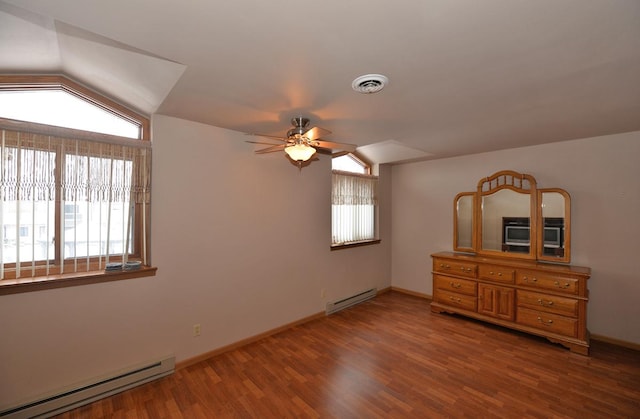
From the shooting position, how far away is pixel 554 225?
3.40m

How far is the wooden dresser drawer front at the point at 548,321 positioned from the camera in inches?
114

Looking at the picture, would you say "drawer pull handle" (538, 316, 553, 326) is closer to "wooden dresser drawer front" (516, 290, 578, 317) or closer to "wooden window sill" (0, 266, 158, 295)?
"wooden dresser drawer front" (516, 290, 578, 317)

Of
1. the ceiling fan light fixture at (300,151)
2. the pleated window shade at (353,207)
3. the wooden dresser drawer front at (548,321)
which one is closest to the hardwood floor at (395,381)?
the wooden dresser drawer front at (548,321)

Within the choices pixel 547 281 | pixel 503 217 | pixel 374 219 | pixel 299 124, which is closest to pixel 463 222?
pixel 503 217

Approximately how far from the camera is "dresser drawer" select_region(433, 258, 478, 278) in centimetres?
366

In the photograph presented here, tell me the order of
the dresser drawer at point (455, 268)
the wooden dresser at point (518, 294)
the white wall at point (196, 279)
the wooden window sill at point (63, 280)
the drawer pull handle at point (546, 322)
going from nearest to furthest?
1. the wooden window sill at point (63, 280)
2. the white wall at point (196, 279)
3. the wooden dresser at point (518, 294)
4. the drawer pull handle at point (546, 322)
5. the dresser drawer at point (455, 268)

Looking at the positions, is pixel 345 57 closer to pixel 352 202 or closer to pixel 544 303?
pixel 352 202

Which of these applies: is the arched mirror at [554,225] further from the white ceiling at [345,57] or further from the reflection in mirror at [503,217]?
the white ceiling at [345,57]

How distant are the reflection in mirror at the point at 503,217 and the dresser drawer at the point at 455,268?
480mm

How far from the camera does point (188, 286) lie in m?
2.68

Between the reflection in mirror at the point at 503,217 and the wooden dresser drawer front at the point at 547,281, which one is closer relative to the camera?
the wooden dresser drawer front at the point at 547,281

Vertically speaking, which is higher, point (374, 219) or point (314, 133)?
point (314, 133)

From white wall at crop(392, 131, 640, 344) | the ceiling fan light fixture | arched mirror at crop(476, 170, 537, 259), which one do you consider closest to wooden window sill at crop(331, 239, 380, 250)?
arched mirror at crop(476, 170, 537, 259)

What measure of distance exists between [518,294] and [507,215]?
1085 millimetres
